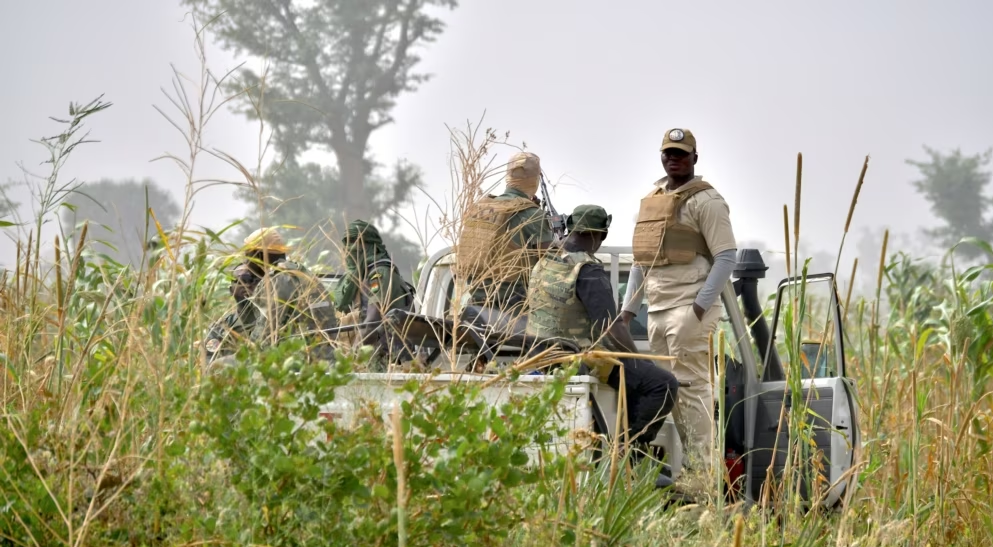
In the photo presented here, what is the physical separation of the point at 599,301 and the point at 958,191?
66.5 metres

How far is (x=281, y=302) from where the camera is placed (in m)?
3.47

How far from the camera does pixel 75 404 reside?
2.78m

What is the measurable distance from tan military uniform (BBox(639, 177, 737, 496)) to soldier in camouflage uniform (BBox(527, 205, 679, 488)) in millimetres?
380

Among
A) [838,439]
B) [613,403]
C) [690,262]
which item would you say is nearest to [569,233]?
[690,262]

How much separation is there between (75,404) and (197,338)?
0.35 m

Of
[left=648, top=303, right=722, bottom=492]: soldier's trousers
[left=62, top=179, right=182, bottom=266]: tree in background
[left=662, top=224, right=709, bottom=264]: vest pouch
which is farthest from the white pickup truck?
[left=62, top=179, right=182, bottom=266]: tree in background

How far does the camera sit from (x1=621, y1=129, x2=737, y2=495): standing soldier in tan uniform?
5.36 meters

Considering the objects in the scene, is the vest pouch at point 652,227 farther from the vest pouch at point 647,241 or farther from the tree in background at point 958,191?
the tree in background at point 958,191

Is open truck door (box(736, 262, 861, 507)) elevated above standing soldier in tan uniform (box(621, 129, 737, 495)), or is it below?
below

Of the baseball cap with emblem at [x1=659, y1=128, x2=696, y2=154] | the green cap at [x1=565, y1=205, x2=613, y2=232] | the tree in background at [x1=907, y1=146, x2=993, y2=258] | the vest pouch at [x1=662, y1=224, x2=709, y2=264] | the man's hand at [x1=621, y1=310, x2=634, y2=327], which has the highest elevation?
the tree in background at [x1=907, y1=146, x2=993, y2=258]

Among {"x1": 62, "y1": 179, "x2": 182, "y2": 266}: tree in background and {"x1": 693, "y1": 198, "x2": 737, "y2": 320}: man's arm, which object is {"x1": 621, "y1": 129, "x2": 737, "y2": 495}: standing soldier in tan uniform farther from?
{"x1": 62, "y1": 179, "x2": 182, "y2": 266}: tree in background

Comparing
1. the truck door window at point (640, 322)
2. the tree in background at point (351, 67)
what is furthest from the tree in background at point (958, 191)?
the truck door window at point (640, 322)

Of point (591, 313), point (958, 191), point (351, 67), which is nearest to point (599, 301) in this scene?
point (591, 313)

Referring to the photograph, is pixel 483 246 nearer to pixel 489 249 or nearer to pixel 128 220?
pixel 489 249
